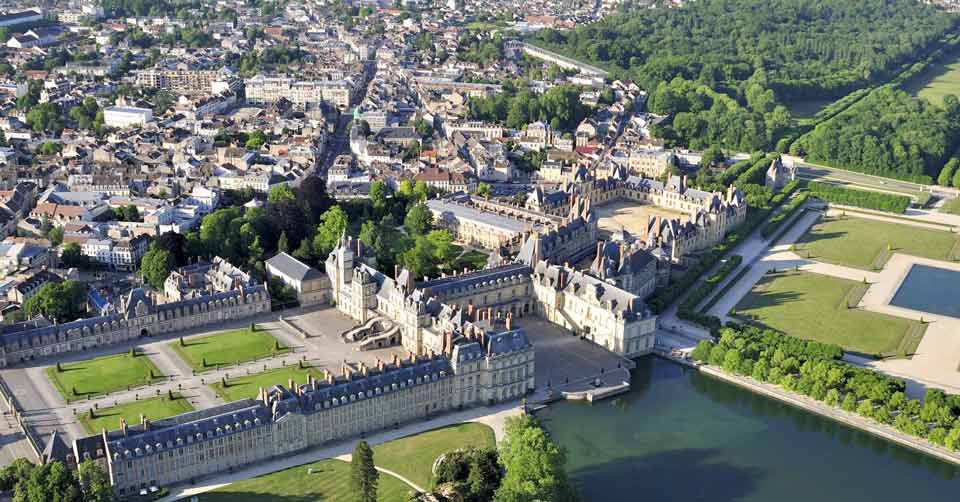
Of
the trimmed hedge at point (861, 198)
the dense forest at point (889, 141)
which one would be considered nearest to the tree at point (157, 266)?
the trimmed hedge at point (861, 198)

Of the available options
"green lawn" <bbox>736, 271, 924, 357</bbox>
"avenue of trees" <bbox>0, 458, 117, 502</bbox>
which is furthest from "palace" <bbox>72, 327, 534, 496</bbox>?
"green lawn" <bbox>736, 271, 924, 357</bbox>

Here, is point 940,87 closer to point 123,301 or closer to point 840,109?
point 840,109

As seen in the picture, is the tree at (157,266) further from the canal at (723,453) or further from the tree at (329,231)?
the canal at (723,453)

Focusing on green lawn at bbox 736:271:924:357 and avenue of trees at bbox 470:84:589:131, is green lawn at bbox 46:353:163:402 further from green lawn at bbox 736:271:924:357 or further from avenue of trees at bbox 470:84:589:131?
avenue of trees at bbox 470:84:589:131

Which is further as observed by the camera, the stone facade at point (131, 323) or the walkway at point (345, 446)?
the stone facade at point (131, 323)

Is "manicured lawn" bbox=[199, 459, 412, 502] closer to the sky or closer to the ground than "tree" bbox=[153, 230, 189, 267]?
closer to the ground

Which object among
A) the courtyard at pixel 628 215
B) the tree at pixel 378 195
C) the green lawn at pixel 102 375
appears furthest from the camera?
the courtyard at pixel 628 215

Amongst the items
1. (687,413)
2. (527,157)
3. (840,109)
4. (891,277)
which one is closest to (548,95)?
(527,157)
